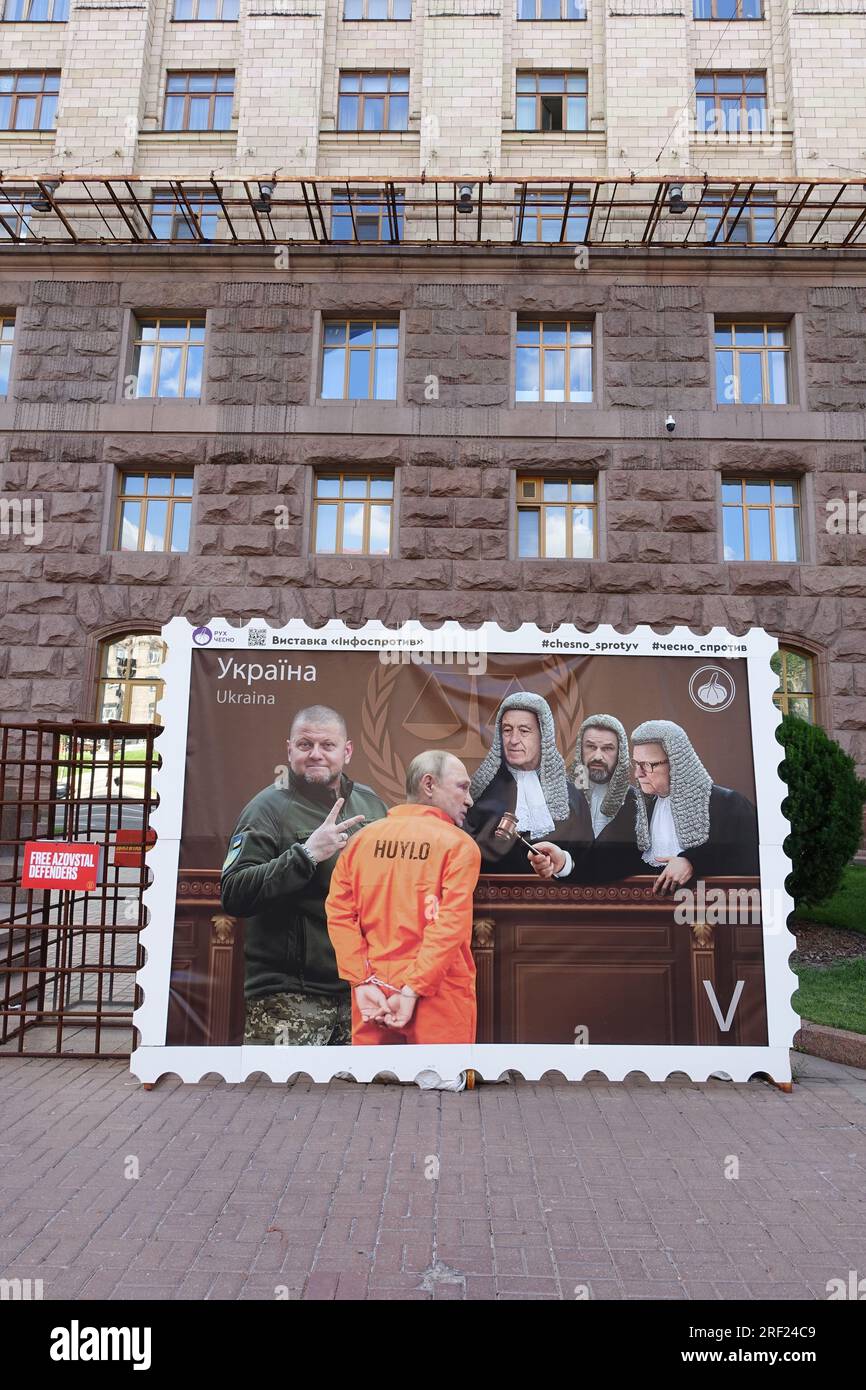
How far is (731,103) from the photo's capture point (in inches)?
647

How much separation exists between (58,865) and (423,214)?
47.6ft

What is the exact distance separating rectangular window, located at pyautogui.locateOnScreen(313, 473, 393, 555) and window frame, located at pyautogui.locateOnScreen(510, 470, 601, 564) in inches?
96.5

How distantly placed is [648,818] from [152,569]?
11.4 metres

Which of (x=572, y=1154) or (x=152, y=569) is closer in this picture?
(x=572, y=1154)

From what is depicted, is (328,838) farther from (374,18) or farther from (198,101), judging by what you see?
(374,18)

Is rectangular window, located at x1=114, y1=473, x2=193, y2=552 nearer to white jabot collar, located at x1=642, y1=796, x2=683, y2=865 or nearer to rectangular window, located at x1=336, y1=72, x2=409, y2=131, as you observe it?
rectangular window, located at x1=336, y1=72, x2=409, y2=131

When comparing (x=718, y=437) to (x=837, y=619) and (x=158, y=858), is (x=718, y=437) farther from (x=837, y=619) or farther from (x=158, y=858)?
(x=158, y=858)

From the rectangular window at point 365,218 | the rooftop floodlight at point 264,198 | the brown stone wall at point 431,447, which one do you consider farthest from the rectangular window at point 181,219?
the rectangular window at point 365,218

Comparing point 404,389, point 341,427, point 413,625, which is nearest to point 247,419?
point 341,427

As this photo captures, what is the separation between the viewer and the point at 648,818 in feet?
21.4

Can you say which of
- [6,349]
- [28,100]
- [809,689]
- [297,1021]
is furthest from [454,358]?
[297,1021]

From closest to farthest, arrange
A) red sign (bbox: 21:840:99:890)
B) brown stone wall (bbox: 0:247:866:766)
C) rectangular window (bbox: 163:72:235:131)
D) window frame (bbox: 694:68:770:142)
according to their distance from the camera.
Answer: red sign (bbox: 21:840:99:890), brown stone wall (bbox: 0:247:866:766), window frame (bbox: 694:68:770:142), rectangular window (bbox: 163:72:235:131)

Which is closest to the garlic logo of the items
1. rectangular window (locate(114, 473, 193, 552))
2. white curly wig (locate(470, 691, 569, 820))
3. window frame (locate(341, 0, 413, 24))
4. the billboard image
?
the billboard image

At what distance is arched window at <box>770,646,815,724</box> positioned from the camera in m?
14.9
